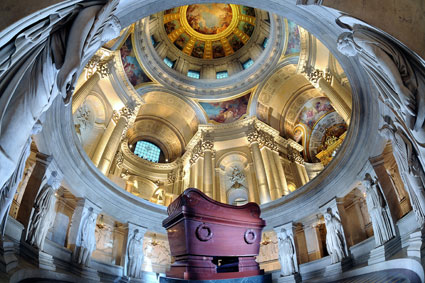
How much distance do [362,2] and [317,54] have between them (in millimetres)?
9419

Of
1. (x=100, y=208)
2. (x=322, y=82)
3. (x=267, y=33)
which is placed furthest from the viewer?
(x=267, y=33)

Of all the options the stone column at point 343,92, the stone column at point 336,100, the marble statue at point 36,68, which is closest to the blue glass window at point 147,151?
the stone column at point 336,100

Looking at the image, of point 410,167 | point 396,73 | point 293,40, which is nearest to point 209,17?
point 293,40

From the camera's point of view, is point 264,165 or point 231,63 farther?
point 231,63

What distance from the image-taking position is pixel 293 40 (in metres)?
14.8

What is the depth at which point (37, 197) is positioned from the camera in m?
6.70

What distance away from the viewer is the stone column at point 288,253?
9354mm

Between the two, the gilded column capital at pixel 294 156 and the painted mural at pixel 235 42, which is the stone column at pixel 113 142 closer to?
the gilded column capital at pixel 294 156

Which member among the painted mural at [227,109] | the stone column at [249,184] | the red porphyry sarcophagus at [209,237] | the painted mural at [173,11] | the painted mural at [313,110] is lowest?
the red porphyry sarcophagus at [209,237]

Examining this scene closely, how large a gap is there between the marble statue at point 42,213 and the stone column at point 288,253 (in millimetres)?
7900

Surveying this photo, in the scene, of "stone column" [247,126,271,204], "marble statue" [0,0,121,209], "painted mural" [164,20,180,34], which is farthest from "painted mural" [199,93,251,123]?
"marble statue" [0,0,121,209]

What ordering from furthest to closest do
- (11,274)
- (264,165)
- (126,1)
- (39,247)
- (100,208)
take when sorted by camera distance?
1. (264,165)
2. (100,208)
3. (39,247)
4. (126,1)
5. (11,274)

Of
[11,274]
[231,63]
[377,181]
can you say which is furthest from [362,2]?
[231,63]

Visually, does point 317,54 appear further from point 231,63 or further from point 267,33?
point 231,63
